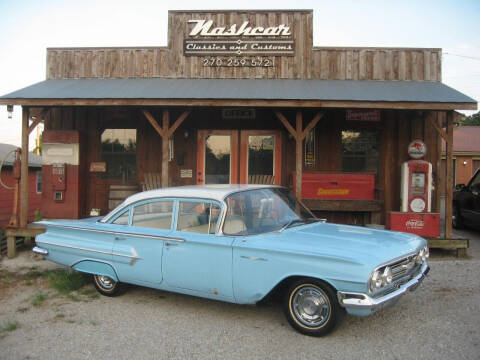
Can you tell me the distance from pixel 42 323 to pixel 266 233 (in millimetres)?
2634

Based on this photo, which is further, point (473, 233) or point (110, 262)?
point (473, 233)

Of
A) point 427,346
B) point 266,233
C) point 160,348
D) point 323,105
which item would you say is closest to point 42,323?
point 160,348

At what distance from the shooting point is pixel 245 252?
4.22 metres

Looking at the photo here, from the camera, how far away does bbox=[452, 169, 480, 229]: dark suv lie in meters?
9.73

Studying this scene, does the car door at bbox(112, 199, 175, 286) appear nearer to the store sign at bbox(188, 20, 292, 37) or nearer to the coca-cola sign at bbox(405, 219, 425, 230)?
the coca-cola sign at bbox(405, 219, 425, 230)

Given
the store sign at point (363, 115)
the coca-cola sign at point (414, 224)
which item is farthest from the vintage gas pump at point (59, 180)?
the coca-cola sign at point (414, 224)

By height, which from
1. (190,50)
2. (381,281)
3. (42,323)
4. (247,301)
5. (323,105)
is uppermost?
(190,50)

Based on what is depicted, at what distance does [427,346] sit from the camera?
3.86 meters

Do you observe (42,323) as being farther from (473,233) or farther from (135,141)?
(473,233)

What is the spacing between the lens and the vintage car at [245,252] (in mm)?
3844

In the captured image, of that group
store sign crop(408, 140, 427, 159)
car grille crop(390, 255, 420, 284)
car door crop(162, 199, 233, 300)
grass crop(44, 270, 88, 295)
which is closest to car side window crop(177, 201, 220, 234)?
car door crop(162, 199, 233, 300)

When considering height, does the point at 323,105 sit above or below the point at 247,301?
above

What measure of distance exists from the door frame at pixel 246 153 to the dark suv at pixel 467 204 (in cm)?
455

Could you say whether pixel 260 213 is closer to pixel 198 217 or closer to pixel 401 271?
pixel 198 217
